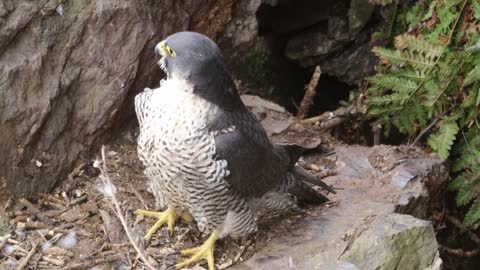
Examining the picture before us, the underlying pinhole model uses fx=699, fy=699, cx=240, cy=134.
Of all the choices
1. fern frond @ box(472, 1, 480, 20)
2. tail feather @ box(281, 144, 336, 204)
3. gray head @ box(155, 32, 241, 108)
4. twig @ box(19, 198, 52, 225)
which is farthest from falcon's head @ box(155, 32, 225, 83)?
fern frond @ box(472, 1, 480, 20)

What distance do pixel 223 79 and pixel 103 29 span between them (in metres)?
1.18

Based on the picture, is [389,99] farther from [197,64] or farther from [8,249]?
[8,249]

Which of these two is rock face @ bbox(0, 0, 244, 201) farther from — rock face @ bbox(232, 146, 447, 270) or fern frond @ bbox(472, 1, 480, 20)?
fern frond @ bbox(472, 1, 480, 20)

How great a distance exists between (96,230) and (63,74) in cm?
99

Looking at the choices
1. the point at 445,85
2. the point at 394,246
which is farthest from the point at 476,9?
the point at 394,246

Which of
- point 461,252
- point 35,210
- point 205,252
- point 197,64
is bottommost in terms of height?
point 461,252

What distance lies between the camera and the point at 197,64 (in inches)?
139

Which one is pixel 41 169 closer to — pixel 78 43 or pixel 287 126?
pixel 78 43

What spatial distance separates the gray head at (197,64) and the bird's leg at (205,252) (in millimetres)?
862

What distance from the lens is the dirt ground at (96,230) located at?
3932 millimetres

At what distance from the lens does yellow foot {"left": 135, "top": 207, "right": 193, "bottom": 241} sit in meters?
4.18

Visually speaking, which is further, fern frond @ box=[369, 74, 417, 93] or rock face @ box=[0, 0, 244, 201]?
fern frond @ box=[369, 74, 417, 93]

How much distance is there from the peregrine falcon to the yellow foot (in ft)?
0.45

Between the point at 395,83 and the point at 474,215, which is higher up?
the point at 395,83
